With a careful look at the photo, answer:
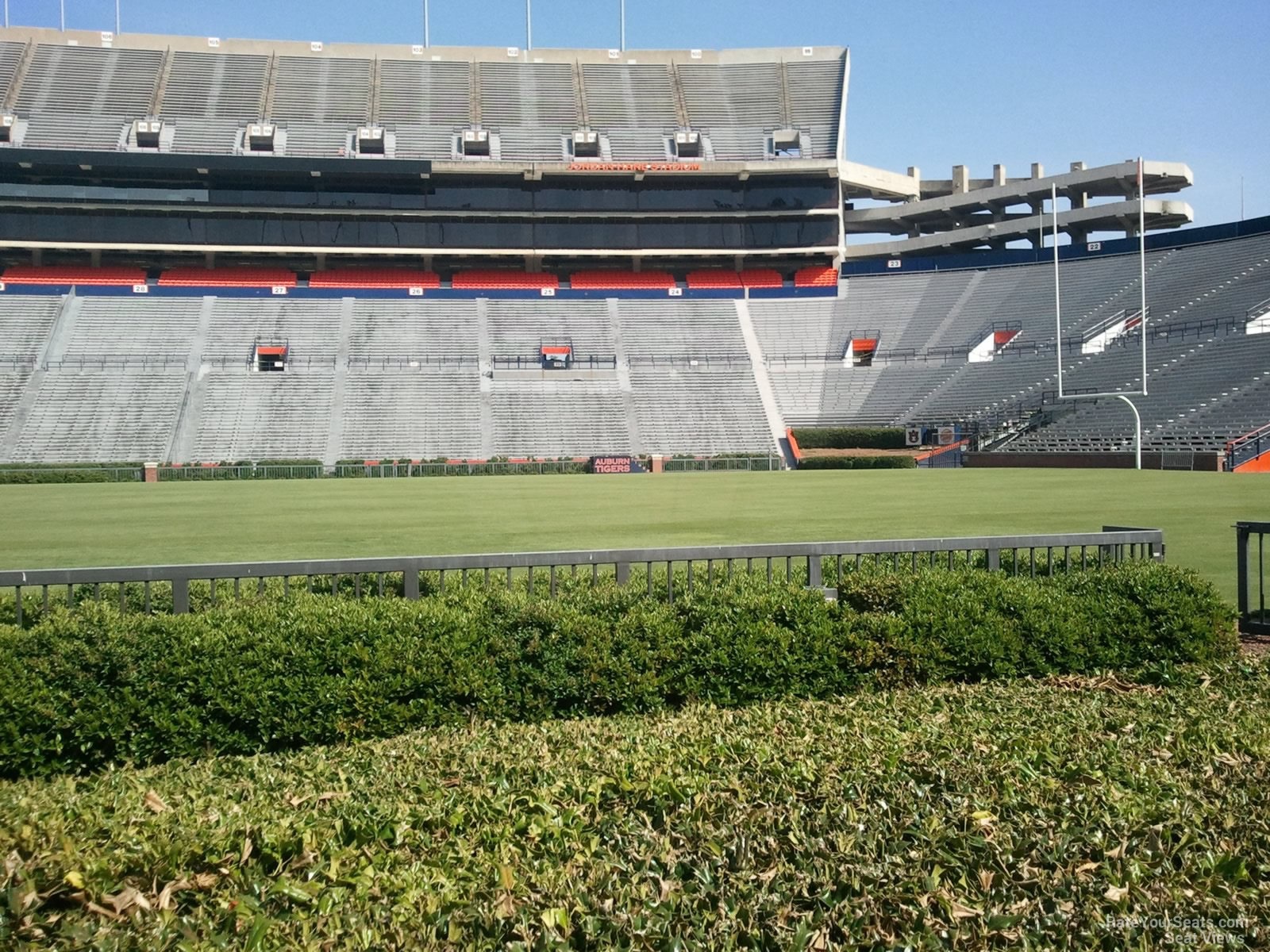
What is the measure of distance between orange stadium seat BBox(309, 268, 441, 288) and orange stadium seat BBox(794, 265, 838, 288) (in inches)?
1014

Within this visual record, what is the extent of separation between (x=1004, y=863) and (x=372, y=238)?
70.5 m

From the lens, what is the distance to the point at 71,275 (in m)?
67.4

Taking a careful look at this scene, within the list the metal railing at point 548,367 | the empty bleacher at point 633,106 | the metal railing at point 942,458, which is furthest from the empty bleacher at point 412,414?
the metal railing at point 942,458

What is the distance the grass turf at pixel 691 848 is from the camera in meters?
3.28

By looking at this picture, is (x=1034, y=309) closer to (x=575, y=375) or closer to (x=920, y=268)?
(x=920, y=268)

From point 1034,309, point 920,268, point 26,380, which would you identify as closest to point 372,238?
point 26,380

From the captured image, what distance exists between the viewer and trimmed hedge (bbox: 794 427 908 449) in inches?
2228

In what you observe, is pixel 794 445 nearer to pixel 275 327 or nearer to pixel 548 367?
pixel 548 367

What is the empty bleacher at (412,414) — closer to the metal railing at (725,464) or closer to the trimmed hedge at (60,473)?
the trimmed hedge at (60,473)

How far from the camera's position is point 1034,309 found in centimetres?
6378

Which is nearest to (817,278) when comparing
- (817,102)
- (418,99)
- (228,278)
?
(817,102)

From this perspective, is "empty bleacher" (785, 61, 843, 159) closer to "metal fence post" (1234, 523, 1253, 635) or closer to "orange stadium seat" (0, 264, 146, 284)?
"orange stadium seat" (0, 264, 146, 284)

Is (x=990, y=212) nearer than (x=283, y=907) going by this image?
No

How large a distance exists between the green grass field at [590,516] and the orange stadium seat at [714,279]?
38509 mm
